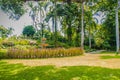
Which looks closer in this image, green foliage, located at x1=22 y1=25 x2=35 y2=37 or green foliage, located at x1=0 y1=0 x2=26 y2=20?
green foliage, located at x1=0 y1=0 x2=26 y2=20

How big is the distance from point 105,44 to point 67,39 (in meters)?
8.97

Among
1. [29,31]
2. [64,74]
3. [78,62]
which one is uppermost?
[29,31]

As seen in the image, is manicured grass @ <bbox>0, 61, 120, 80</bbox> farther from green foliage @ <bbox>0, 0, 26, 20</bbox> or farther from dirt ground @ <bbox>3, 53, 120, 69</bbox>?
green foliage @ <bbox>0, 0, 26, 20</bbox>

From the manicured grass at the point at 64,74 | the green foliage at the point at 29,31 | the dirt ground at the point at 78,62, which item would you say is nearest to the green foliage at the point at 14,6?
the dirt ground at the point at 78,62

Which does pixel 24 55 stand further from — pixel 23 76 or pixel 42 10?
pixel 42 10

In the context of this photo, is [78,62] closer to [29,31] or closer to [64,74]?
[64,74]

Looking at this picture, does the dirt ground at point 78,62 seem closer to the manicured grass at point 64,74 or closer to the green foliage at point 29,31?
the manicured grass at point 64,74

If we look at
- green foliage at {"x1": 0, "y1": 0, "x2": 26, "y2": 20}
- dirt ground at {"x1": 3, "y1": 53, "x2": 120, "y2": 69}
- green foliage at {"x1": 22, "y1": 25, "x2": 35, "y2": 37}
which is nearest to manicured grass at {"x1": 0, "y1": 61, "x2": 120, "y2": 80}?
dirt ground at {"x1": 3, "y1": 53, "x2": 120, "y2": 69}

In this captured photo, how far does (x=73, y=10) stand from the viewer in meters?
43.2

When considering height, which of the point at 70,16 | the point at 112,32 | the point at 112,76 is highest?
the point at 70,16

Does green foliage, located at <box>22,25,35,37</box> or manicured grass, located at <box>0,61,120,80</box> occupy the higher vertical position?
green foliage, located at <box>22,25,35,37</box>

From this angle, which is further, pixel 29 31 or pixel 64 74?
pixel 29 31

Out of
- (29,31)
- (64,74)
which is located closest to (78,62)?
(64,74)

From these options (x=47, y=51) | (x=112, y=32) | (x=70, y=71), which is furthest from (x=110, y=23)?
(x=70, y=71)
